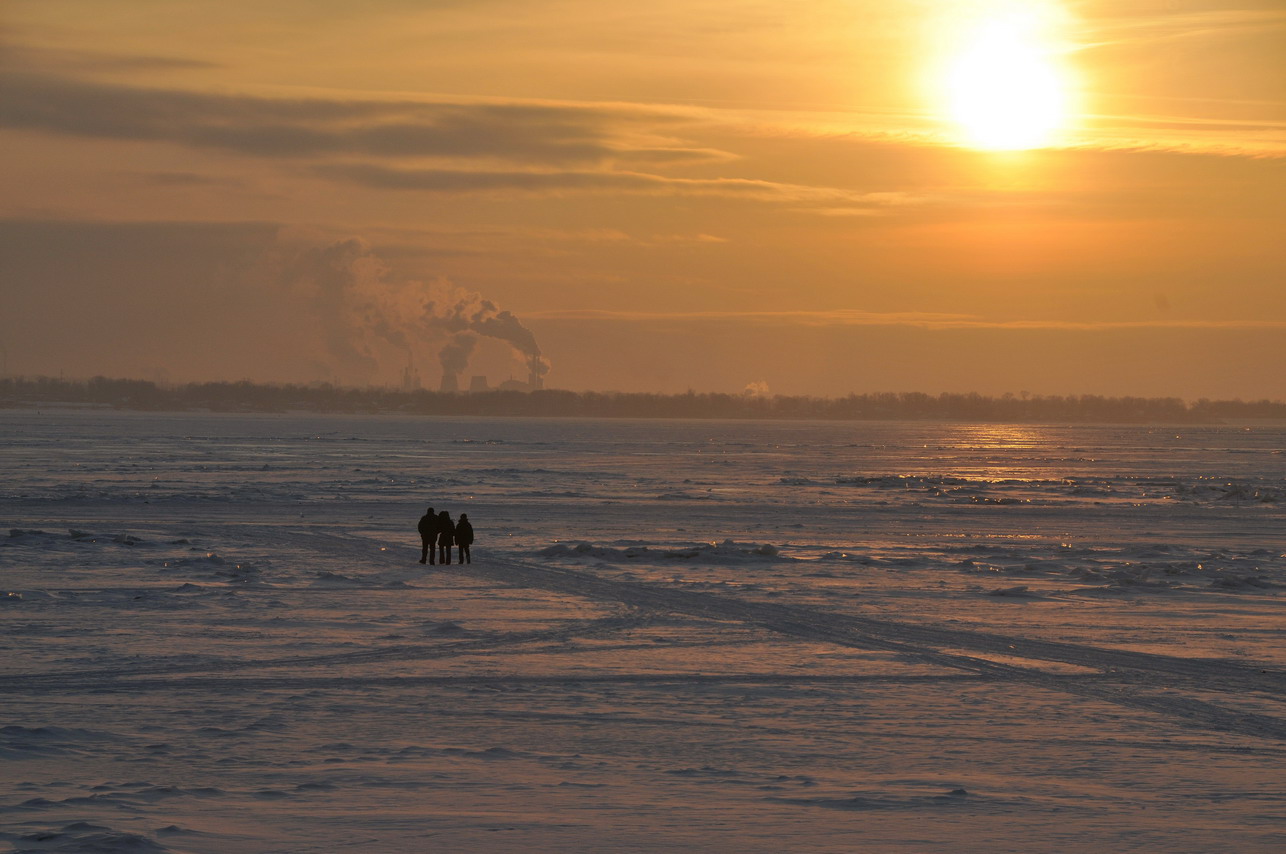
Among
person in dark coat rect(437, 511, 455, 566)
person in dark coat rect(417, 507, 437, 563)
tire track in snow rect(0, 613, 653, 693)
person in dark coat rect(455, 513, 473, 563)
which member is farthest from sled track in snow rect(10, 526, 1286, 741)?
person in dark coat rect(417, 507, 437, 563)

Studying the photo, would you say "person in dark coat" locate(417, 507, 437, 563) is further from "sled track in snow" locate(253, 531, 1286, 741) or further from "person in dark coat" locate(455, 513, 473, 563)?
"sled track in snow" locate(253, 531, 1286, 741)

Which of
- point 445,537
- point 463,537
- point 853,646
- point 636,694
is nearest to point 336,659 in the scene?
point 636,694

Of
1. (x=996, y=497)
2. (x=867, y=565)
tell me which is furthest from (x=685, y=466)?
(x=867, y=565)

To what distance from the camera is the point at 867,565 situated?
2728 cm

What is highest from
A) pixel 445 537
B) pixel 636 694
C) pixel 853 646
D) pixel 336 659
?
pixel 445 537

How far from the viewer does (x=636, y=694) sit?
13.7m

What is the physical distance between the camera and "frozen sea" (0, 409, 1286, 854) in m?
9.27

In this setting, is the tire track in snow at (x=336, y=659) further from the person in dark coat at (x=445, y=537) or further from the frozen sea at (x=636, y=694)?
the person in dark coat at (x=445, y=537)

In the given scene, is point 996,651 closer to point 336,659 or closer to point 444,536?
point 336,659

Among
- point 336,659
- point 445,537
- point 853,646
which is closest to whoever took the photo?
point 336,659

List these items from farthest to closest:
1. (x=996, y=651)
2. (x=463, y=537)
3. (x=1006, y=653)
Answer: (x=463, y=537), (x=996, y=651), (x=1006, y=653)

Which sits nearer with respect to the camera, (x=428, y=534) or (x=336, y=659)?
(x=336, y=659)

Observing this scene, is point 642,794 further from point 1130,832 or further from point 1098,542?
point 1098,542

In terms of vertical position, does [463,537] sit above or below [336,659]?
above
